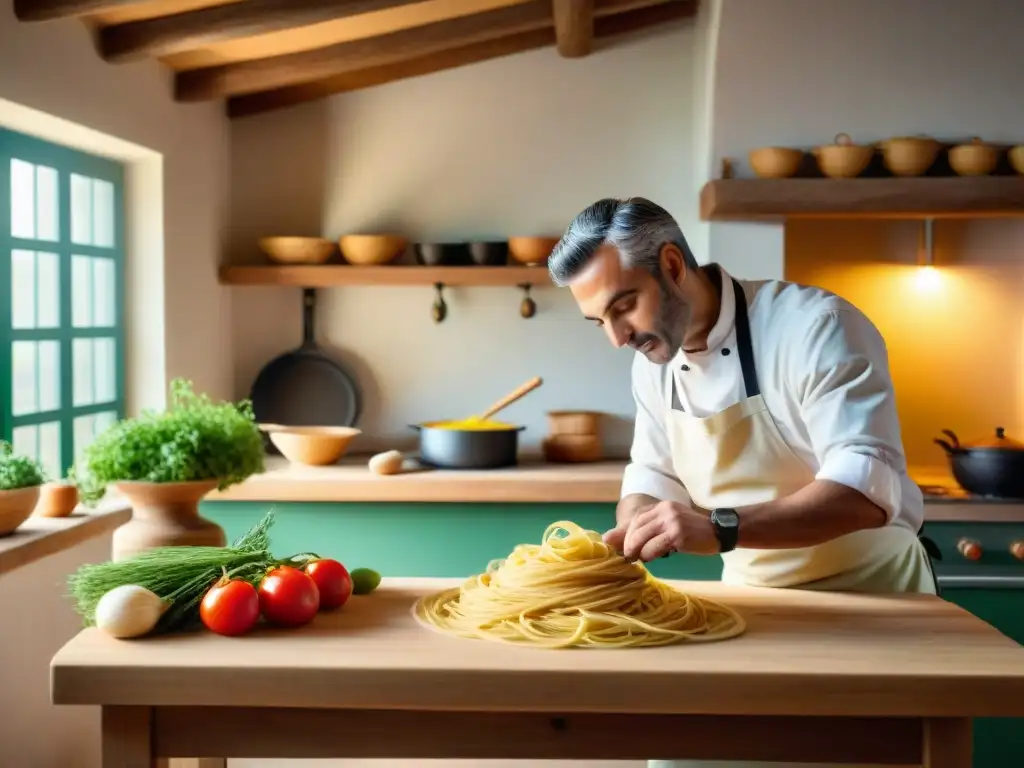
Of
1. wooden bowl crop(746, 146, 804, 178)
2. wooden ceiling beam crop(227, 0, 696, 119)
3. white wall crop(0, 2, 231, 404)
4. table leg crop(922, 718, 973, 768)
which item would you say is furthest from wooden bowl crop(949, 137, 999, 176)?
white wall crop(0, 2, 231, 404)

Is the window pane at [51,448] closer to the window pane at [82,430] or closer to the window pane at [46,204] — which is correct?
the window pane at [82,430]

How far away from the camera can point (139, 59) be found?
3576mm

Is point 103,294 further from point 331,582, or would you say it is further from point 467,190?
point 331,582

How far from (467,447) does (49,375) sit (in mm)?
1495

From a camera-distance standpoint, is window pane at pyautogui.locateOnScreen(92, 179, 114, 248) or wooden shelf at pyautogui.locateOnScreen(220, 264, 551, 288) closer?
window pane at pyautogui.locateOnScreen(92, 179, 114, 248)

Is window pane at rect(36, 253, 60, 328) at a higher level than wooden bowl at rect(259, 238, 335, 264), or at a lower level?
lower

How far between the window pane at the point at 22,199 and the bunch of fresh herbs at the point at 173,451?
0.81 metres

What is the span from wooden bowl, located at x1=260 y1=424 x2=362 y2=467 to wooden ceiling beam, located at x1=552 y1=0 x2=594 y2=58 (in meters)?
1.72

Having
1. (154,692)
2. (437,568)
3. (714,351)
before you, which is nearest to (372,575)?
(154,692)

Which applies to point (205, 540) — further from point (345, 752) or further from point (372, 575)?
point (345, 752)

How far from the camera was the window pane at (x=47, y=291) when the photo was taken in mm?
3404

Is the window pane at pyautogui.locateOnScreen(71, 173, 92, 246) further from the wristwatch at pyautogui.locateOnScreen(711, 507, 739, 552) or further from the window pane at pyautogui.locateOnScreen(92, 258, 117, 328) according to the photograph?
the wristwatch at pyautogui.locateOnScreen(711, 507, 739, 552)

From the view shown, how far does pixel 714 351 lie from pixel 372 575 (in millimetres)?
921

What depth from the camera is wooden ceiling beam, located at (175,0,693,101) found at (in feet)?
13.8
